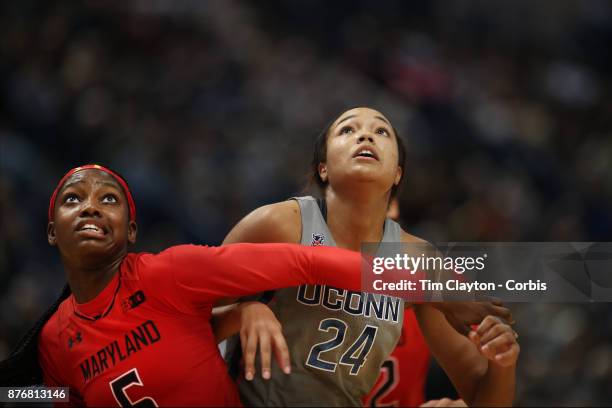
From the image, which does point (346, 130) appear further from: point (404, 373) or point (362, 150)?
point (404, 373)

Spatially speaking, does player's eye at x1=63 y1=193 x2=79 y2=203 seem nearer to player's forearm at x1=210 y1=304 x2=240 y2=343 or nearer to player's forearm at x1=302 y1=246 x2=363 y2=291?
player's forearm at x1=210 y1=304 x2=240 y2=343

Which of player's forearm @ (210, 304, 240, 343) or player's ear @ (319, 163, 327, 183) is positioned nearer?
player's forearm @ (210, 304, 240, 343)

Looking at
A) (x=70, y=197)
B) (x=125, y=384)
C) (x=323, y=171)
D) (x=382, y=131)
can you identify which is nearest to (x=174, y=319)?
(x=125, y=384)

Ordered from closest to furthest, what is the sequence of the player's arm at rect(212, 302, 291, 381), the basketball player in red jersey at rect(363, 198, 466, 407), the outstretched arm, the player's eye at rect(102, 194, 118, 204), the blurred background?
the player's arm at rect(212, 302, 291, 381)
the outstretched arm
the player's eye at rect(102, 194, 118, 204)
the basketball player in red jersey at rect(363, 198, 466, 407)
the blurred background

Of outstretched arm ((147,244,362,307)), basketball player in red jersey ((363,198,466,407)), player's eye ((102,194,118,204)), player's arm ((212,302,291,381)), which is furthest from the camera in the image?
basketball player in red jersey ((363,198,466,407))

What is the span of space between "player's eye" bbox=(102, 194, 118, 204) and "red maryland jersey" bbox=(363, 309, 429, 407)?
168 centimetres

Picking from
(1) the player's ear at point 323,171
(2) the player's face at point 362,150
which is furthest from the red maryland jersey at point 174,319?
(1) the player's ear at point 323,171

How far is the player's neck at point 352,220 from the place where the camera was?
311 cm

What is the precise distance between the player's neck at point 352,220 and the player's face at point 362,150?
0.09 metres

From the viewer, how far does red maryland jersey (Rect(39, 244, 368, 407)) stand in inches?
106

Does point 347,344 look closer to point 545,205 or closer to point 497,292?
point 497,292

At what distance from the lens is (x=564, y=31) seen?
27.8 feet

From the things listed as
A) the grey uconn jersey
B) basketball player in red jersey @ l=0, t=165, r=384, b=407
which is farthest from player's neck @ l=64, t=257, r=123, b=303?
the grey uconn jersey

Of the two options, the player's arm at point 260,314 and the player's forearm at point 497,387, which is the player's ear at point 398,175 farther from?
the player's forearm at point 497,387
